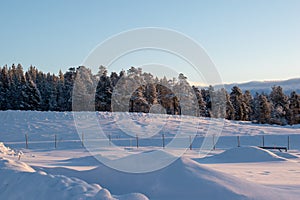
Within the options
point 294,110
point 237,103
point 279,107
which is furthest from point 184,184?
point 279,107

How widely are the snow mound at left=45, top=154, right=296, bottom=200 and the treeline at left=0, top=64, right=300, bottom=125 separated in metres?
35.1

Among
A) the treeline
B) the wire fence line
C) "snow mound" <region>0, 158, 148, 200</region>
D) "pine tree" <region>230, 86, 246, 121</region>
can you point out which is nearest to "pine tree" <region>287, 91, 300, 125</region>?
the treeline

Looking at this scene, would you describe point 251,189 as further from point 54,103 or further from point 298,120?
point 298,120

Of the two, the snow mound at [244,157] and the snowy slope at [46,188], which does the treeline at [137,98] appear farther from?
the snowy slope at [46,188]

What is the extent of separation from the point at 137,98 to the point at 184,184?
47209 millimetres

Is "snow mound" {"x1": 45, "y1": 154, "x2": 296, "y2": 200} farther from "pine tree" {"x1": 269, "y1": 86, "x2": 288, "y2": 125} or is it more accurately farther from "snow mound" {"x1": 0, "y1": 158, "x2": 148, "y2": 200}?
"pine tree" {"x1": 269, "y1": 86, "x2": 288, "y2": 125}

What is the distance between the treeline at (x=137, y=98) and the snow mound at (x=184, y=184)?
35.1 meters

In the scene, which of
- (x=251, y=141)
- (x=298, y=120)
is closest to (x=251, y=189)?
(x=251, y=141)

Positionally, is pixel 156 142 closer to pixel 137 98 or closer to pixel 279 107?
pixel 137 98

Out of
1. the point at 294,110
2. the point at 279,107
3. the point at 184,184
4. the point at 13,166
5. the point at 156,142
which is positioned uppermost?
the point at 279,107

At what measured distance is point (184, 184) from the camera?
7.33 meters

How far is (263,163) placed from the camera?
17016mm

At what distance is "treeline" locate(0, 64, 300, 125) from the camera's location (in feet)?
170

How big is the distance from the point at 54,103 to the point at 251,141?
120ft
